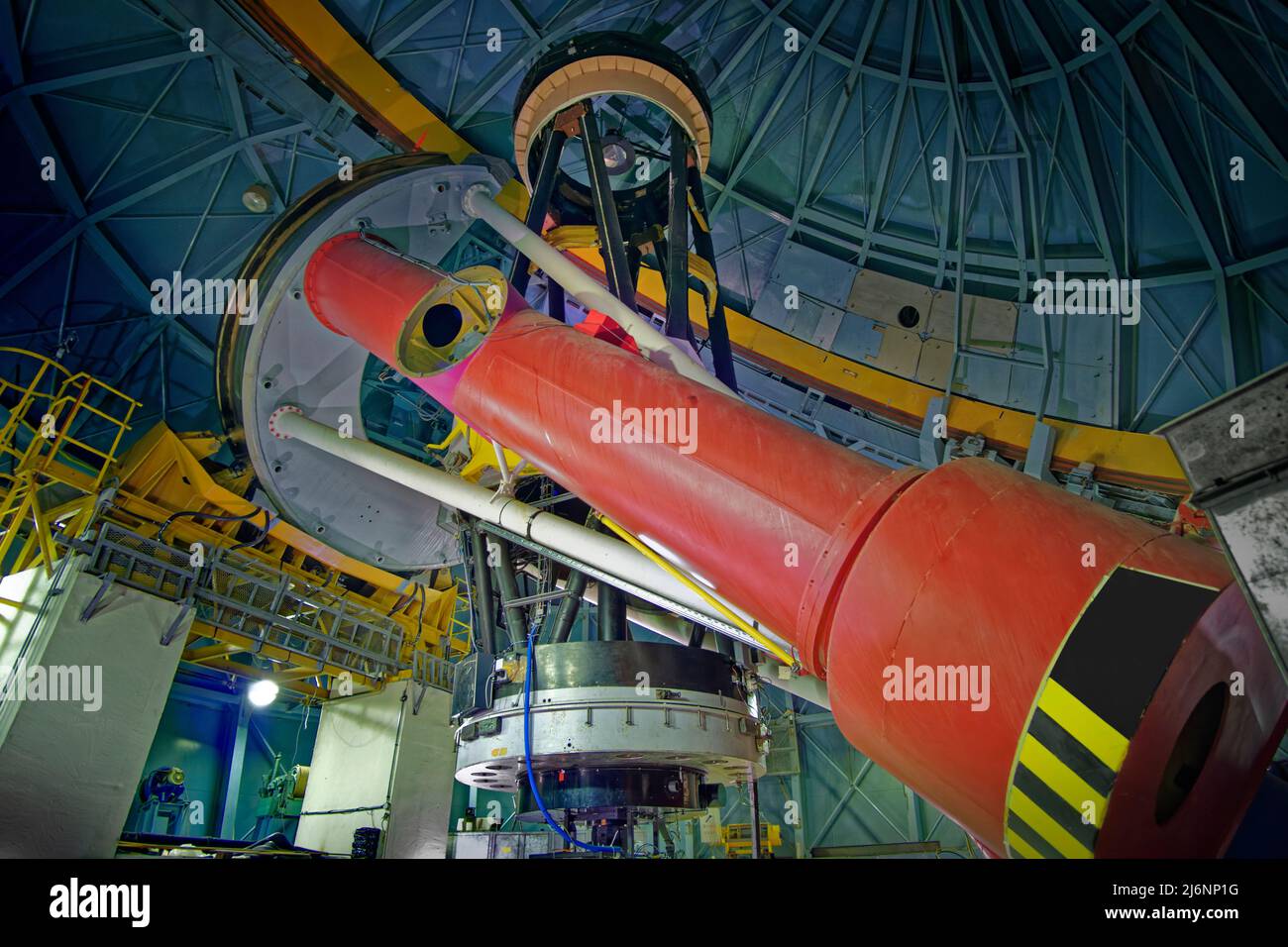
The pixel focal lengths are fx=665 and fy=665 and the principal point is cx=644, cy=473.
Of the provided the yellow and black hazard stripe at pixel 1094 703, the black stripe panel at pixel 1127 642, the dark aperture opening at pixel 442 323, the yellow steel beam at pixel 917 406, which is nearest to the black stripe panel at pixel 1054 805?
the yellow and black hazard stripe at pixel 1094 703

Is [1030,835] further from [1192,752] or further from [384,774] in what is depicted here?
[384,774]

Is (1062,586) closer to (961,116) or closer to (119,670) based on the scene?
(119,670)

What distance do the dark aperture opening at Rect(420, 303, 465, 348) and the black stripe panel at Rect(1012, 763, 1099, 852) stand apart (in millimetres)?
4066

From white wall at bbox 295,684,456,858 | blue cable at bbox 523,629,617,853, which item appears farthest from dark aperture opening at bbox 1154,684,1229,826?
white wall at bbox 295,684,456,858

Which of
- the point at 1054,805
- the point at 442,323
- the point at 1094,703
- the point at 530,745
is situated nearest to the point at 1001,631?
the point at 1094,703

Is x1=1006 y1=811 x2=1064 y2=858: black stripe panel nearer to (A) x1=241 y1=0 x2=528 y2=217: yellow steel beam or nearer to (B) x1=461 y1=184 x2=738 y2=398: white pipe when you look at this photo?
(B) x1=461 y1=184 x2=738 y2=398: white pipe

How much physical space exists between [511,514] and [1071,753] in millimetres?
4440

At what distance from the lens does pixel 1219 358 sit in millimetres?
9422

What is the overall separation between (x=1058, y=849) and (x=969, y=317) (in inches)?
422

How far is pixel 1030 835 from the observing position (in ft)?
6.33

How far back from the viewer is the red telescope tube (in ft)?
5.92
